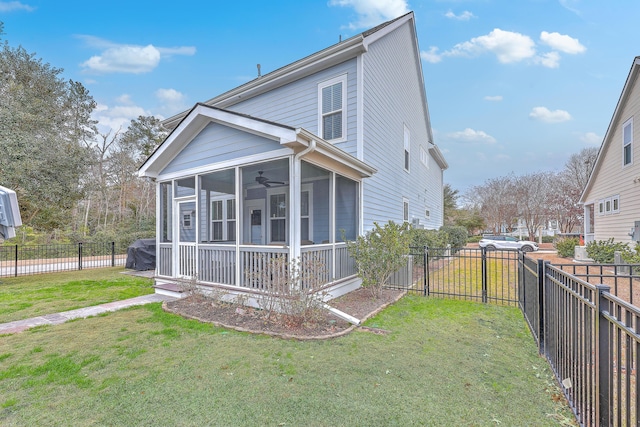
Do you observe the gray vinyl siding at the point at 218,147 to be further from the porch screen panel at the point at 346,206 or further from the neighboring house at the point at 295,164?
the porch screen panel at the point at 346,206

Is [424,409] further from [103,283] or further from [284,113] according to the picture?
[103,283]

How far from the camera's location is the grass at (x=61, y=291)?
20.4ft

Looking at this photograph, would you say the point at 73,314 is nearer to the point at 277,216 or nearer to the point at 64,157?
the point at 277,216

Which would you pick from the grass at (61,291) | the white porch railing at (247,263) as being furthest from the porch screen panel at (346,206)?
the grass at (61,291)

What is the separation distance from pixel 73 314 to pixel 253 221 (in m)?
5.35

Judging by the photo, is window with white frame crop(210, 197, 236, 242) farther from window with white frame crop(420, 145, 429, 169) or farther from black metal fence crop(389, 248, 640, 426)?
window with white frame crop(420, 145, 429, 169)

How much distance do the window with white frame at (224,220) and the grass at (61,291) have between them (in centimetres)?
260

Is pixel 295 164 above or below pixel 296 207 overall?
above

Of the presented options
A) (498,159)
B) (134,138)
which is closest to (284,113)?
(134,138)

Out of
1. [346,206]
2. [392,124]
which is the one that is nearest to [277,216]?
[346,206]

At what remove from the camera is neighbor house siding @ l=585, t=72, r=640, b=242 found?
11.1 m

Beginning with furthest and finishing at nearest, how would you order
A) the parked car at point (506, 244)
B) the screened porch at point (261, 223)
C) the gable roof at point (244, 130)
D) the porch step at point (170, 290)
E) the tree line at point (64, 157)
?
the parked car at point (506, 244), the tree line at point (64, 157), the porch step at point (170, 290), the screened porch at point (261, 223), the gable roof at point (244, 130)

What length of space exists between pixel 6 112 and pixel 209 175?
946 centimetres

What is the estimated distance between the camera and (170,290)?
706cm
